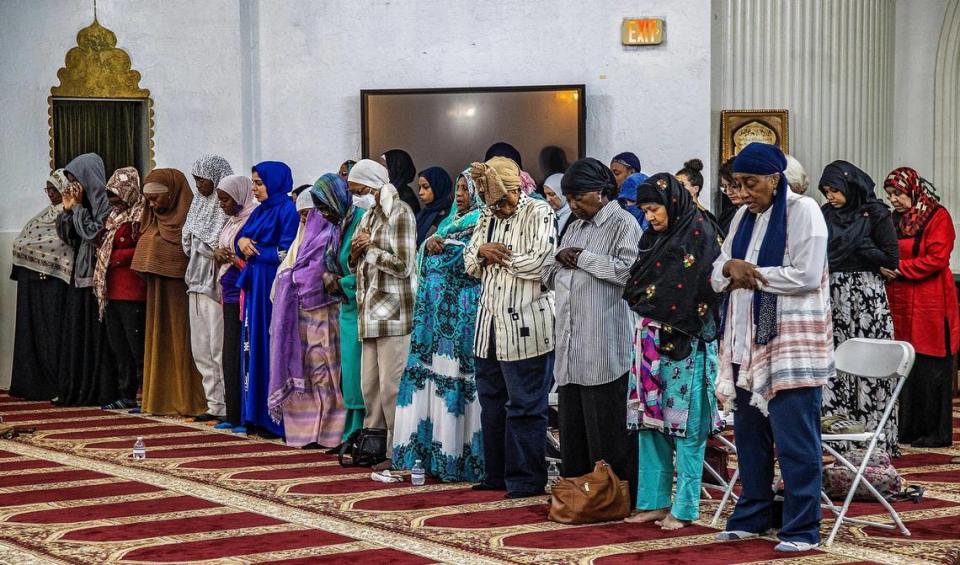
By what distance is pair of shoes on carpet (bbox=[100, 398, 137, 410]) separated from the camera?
9688 millimetres

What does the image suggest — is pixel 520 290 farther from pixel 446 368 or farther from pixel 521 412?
pixel 446 368

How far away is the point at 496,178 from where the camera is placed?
20.5 feet

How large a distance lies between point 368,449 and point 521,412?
1.11m

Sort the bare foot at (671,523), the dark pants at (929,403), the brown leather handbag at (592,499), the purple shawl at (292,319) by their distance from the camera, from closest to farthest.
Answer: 1. the bare foot at (671,523)
2. the brown leather handbag at (592,499)
3. the purple shawl at (292,319)
4. the dark pants at (929,403)

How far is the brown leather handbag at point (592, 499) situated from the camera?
5578 millimetres

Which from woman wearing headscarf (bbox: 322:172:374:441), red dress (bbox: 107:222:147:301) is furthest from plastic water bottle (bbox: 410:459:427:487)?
red dress (bbox: 107:222:147:301)

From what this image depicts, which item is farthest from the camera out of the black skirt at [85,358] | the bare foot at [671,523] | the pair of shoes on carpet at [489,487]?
the black skirt at [85,358]

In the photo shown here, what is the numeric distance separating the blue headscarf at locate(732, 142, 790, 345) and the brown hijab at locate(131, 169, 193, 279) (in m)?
4.98

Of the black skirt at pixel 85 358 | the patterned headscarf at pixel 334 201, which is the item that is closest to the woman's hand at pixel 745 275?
the patterned headscarf at pixel 334 201

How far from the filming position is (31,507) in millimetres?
6000

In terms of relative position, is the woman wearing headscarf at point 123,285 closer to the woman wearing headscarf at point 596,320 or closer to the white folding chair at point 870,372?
the woman wearing headscarf at point 596,320

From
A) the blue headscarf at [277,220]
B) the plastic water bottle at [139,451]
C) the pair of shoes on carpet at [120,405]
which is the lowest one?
the pair of shoes on carpet at [120,405]

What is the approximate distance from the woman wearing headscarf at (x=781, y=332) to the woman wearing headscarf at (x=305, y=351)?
3.17m

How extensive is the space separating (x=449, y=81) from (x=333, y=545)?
227 inches
